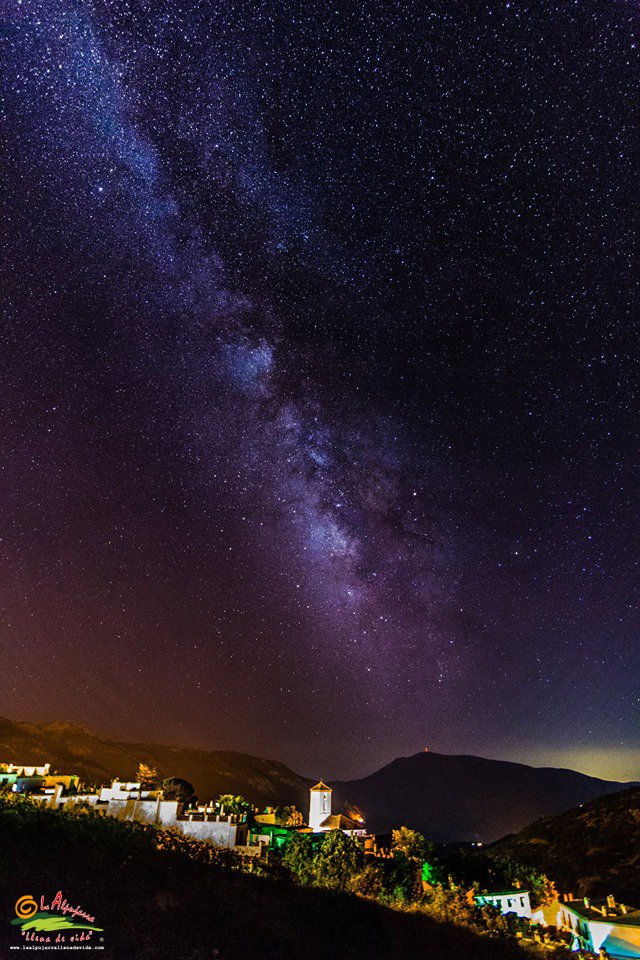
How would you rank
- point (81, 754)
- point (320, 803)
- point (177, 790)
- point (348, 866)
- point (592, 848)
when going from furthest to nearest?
1. point (81, 754)
2. point (592, 848)
3. point (320, 803)
4. point (177, 790)
5. point (348, 866)

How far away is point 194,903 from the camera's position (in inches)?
949

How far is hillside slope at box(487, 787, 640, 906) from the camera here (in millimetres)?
66125

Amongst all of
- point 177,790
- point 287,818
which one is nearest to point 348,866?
point 177,790

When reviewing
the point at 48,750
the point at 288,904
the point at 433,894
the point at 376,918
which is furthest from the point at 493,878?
the point at 48,750

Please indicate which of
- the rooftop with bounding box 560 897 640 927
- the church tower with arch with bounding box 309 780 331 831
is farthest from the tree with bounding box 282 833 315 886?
the church tower with arch with bounding box 309 780 331 831

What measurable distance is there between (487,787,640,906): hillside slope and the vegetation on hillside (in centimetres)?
4225

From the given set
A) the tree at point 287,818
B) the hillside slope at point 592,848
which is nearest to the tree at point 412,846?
the tree at point 287,818

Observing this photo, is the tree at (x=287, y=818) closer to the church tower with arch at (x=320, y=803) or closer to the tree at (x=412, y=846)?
the church tower with arch at (x=320, y=803)

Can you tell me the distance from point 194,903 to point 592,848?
84528mm

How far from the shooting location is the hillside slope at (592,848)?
66125 millimetres

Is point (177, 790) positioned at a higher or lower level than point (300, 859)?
higher

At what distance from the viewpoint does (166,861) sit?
27281 mm

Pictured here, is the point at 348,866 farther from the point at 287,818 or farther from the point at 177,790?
the point at 287,818

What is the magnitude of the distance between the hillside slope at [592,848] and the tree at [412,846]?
2538 centimetres
